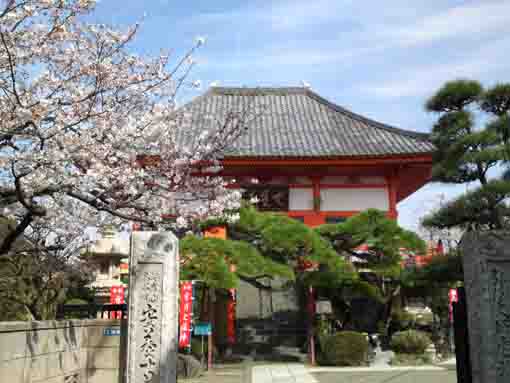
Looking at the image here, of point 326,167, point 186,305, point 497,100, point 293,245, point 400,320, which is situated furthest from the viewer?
point 326,167

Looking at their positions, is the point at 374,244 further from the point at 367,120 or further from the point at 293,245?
the point at 367,120

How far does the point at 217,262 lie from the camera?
1295 centimetres

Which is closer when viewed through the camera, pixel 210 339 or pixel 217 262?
pixel 217 262

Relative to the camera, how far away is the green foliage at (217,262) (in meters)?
12.9

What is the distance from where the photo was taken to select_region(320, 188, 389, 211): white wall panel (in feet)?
55.1

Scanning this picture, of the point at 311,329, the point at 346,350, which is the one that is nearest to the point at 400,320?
the point at 346,350

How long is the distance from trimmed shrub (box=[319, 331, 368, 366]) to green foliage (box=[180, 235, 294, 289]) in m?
2.55

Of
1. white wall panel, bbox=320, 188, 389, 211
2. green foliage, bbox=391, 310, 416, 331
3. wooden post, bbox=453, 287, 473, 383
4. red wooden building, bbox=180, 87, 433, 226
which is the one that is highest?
red wooden building, bbox=180, 87, 433, 226

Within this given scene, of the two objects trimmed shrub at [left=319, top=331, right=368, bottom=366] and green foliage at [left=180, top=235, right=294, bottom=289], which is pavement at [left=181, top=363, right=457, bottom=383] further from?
green foliage at [left=180, top=235, right=294, bottom=289]

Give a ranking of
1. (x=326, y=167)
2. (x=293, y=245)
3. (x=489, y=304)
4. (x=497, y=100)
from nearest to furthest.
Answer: (x=489, y=304)
(x=497, y=100)
(x=293, y=245)
(x=326, y=167)

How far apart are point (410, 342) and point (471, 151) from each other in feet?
20.4

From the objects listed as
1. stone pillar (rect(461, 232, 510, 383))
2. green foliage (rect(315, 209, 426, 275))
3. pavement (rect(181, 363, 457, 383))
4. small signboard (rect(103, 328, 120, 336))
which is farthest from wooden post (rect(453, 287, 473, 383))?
green foliage (rect(315, 209, 426, 275))

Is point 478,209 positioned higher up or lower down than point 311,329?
higher up

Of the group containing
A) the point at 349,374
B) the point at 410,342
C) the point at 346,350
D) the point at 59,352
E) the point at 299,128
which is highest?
the point at 299,128
